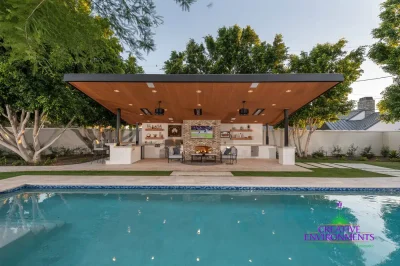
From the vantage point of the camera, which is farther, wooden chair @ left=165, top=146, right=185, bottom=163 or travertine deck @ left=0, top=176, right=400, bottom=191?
wooden chair @ left=165, top=146, right=185, bottom=163

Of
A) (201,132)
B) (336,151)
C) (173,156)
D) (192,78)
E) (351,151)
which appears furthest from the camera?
(336,151)

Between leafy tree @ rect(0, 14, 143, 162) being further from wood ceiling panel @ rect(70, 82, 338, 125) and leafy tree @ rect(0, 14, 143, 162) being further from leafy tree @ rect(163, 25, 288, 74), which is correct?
leafy tree @ rect(163, 25, 288, 74)

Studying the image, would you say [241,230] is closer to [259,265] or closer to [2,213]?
[259,265]

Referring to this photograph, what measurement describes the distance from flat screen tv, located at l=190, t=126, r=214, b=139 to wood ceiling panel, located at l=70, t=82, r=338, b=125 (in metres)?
3.13

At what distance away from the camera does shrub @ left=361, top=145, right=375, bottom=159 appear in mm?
13898

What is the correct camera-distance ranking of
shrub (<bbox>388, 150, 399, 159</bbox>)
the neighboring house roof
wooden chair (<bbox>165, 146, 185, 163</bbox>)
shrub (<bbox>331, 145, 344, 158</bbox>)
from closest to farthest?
wooden chair (<bbox>165, 146, 185, 163</bbox>) → shrub (<bbox>388, 150, 399, 159</bbox>) → shrub (<bbox>331, 145, 344, 158</bbox>) → the neighboring house roof

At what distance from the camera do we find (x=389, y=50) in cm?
1149

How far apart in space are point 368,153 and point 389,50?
20.9 ft

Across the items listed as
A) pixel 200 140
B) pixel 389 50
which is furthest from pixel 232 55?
pixel 389 50

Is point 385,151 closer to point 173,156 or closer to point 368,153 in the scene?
point 368,153

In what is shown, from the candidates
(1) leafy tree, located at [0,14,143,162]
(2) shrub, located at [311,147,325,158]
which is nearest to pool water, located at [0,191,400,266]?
(1) leafy tree, located at [0,14,143,162]

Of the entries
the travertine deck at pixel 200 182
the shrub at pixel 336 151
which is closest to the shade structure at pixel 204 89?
the travertine deck at pixel 200 182

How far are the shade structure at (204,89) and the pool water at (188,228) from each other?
3.05m

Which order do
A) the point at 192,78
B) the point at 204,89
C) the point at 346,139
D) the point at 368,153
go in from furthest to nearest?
the point at 346,139 < the point at 368,153 < the point at 204,89 < the point at 192,78
